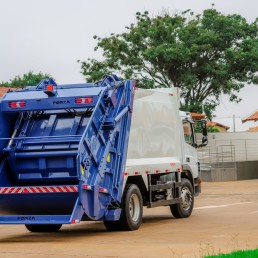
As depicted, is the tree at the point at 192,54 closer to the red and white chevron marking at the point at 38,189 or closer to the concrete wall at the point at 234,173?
the concrete wall at the point at 234,173

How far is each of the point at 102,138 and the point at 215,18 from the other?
3714 cm

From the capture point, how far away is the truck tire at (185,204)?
69.9 feet

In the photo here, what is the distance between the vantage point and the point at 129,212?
17906 millimetres

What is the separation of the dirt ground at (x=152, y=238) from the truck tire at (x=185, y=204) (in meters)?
0.18

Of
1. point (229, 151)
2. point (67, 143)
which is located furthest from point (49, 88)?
point (229, 151)

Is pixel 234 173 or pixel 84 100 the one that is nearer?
pixel 84 100

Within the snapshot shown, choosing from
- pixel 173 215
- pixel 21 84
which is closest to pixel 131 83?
pixel 173 215

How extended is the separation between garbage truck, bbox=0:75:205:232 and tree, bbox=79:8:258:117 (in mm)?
33717

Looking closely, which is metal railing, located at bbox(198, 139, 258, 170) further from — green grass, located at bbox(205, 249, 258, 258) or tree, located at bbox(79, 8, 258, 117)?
green grass, located at bbox(205, 249, 258, 258)

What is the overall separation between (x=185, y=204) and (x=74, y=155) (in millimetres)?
5339

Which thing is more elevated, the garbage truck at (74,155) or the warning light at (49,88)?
the warning light at (49,88)

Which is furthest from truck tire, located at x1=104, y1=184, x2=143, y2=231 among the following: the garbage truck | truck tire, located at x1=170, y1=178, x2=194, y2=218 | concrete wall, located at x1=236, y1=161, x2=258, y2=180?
concrete wall, located at x1=236, y1=161, x2=258, y2=180

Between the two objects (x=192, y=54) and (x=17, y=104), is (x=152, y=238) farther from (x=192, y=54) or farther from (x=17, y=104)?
(x=192, y=54)

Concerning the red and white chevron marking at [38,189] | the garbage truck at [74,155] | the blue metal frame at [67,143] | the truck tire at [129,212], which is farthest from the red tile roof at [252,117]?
the red and white chevron marking at [38,189]
